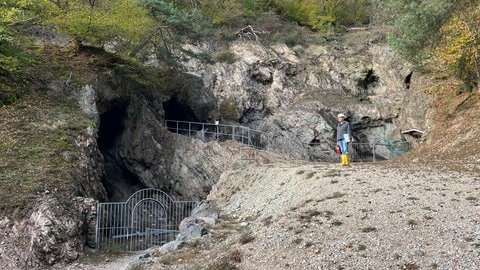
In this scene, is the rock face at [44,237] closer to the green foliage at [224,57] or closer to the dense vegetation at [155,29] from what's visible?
the dense vegetation at [155,29]

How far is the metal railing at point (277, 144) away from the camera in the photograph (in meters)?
27.3

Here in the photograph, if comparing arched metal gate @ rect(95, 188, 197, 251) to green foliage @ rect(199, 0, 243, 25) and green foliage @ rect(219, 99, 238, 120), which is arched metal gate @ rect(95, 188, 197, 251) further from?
green foliage @ rect(199, 0, 243, 25)

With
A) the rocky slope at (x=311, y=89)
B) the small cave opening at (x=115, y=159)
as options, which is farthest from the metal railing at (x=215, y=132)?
the small cave opening at (x=115, y=159)

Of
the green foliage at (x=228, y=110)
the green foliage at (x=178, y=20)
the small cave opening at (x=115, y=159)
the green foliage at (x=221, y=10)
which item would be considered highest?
the green foliage at (x=221, y=10)

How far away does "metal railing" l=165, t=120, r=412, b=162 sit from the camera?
1074 inches

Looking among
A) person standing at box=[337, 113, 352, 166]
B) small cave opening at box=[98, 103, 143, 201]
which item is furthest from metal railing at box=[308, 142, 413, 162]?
person standing at box=[337, 113, 352, 166]

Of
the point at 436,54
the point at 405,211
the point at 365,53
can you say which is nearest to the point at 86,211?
the point at 405,211

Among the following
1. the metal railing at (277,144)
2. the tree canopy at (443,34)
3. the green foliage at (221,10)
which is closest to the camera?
the tree canopy at (443,34)

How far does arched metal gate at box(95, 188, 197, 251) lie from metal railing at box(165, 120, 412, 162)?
580cm

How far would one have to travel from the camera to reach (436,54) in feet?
64.7

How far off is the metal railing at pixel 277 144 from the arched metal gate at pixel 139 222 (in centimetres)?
580

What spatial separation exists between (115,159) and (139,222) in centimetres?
507

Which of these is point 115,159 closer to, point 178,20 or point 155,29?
point 155,29

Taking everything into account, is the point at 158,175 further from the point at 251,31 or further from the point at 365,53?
the point at 365,53
